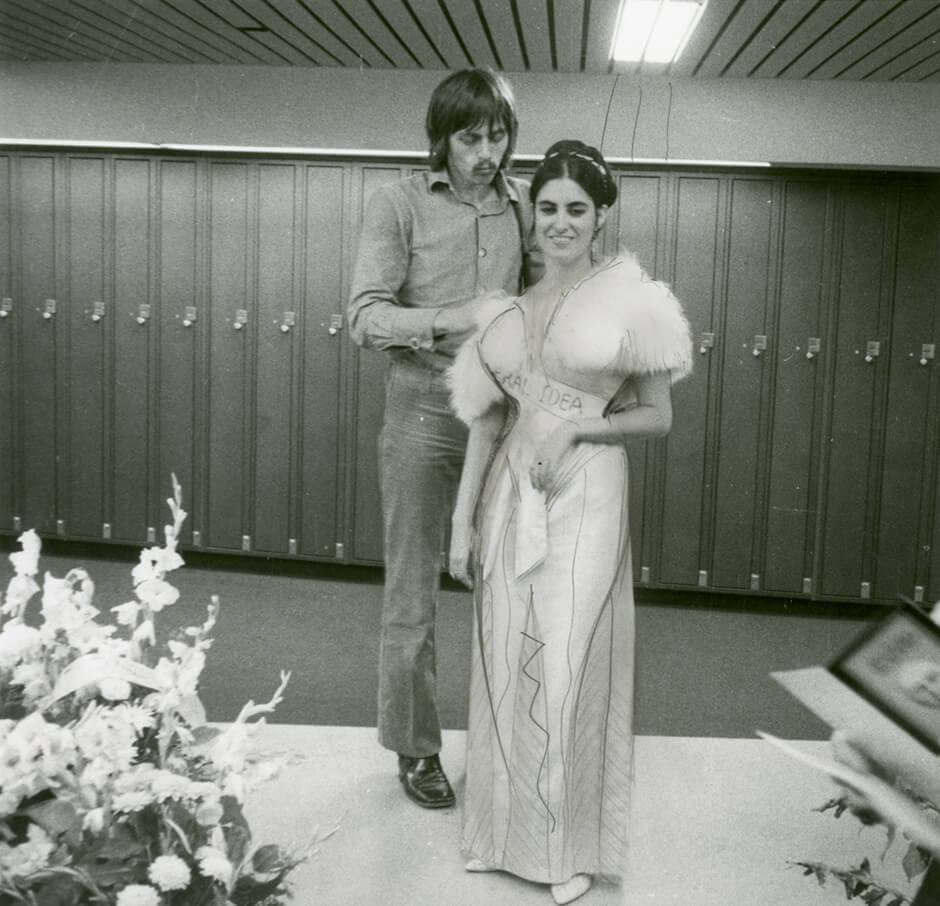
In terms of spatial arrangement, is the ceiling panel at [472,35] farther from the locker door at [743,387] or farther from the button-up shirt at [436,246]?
the locker door at [743,387]

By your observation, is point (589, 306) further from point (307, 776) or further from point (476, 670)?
point (307, 776)

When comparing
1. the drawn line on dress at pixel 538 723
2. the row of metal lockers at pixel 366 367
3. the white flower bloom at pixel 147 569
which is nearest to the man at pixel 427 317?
the drawn line on dress at pixel 538 723

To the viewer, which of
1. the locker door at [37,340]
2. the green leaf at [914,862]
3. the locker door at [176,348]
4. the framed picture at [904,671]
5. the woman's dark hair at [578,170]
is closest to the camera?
the framed picture at [904,671]

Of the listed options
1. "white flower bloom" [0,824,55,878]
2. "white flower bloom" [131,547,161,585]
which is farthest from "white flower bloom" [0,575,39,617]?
"white flower bloom" [0,824,55,878]

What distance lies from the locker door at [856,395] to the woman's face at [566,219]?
129 centimetres

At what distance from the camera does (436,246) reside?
2322 millimetres

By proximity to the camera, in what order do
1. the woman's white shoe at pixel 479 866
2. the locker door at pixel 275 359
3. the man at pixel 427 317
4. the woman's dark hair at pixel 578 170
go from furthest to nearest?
the locker door at pixel 275 359
the man at pixel 427 317
the woman's white shoe at pixel 479 866
the woman's dark hair at pixel 578 170

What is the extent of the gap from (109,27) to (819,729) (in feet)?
8.17

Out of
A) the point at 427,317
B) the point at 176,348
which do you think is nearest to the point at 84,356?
the point at 176,348

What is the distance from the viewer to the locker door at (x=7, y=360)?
268 centimetres

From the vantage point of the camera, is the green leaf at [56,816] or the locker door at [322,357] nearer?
the green leaf at [56,816]

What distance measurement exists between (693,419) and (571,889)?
168cm

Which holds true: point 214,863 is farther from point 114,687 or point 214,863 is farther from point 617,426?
point 617,426

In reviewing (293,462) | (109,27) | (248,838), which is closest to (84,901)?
(248,838)
